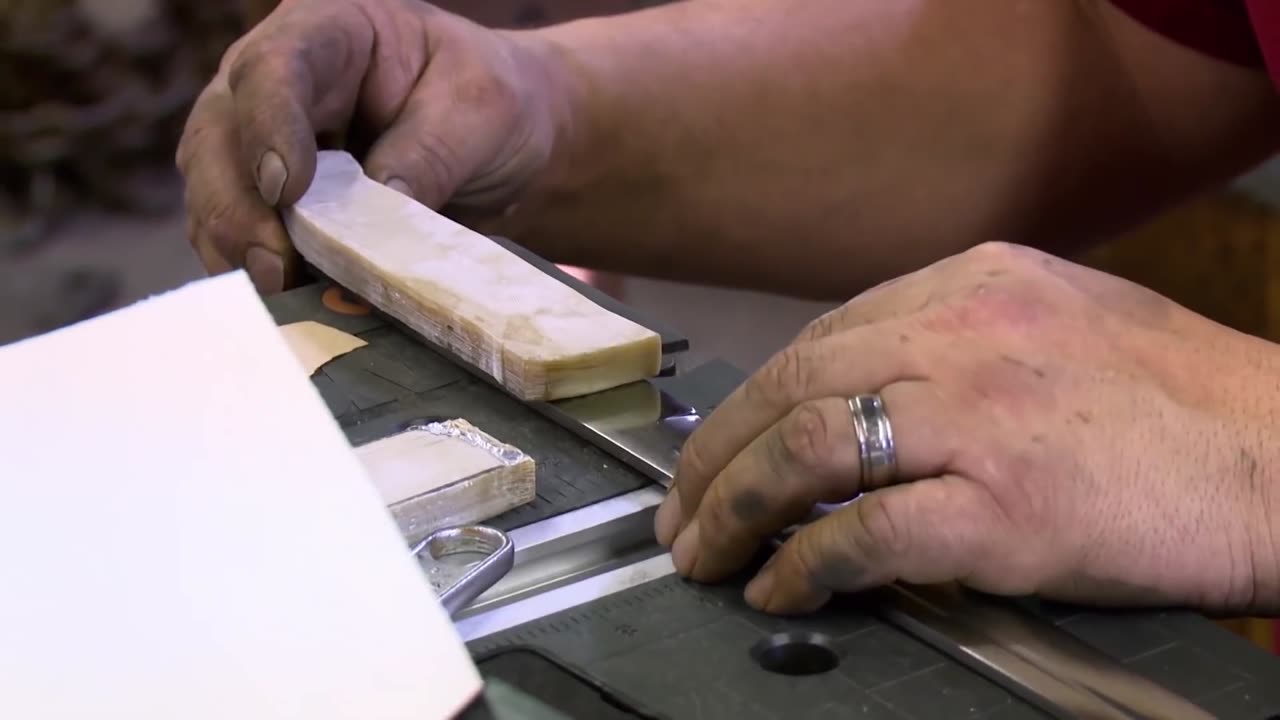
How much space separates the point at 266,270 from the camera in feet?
3.02

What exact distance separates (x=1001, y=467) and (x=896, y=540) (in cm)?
5

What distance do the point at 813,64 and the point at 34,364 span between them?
30.9 inches

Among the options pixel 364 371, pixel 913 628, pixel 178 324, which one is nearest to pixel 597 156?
pixel 364 371

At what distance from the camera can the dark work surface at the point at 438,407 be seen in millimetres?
655

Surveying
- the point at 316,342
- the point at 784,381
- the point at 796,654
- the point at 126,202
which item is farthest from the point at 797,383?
the point at 126,202

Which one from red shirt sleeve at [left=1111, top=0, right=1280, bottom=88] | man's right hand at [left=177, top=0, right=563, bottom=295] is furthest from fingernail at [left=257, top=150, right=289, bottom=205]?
red shirt sleeve at [left=1111, top=0, right=1280, bottom=88]

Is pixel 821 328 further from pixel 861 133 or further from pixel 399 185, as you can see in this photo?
pixel 861 133

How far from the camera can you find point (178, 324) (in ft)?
2.04

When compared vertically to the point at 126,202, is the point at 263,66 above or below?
above

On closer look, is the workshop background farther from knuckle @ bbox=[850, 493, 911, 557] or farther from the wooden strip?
knuckle @ bbox=[850, 493, 911, 557]

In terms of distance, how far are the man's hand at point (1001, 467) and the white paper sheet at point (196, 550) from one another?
15cm

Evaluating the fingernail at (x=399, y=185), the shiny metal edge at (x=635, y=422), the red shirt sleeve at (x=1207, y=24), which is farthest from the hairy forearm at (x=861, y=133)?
the shiny metal edge at (x=635, y=422)

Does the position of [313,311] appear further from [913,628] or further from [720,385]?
[913,628]

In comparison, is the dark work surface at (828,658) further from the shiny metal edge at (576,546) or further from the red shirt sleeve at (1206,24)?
the red shirt sleeve at (1206,24)
